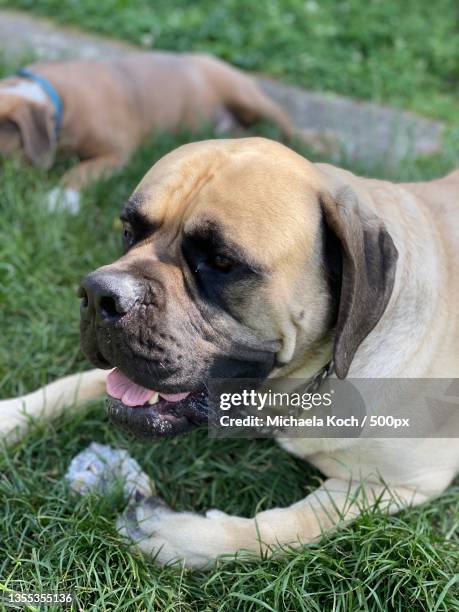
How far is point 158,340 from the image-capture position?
7.05 ft

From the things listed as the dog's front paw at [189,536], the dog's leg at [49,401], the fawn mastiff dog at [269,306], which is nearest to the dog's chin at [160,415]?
the fawn mastiff dog at [269,306]

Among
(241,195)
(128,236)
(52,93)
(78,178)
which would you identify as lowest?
(78,178)

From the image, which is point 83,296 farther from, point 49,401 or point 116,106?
point 116,106

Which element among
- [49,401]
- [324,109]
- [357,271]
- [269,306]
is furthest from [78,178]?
[357,271]

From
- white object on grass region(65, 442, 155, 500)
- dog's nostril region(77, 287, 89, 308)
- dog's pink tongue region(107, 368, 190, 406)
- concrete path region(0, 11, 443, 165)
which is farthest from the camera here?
concrete path region(0, 11, 443, 165)

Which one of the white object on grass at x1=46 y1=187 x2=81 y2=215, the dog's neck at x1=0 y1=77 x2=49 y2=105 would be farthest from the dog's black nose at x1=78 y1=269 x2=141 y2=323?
the dog's neck at x1=0 y1=77 x2=49 y2=105

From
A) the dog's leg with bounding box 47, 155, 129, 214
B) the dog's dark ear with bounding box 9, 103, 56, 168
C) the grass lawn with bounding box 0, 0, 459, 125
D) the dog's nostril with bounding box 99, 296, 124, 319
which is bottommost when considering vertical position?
the dog's leg with bounding box 47, 155, 129, 214

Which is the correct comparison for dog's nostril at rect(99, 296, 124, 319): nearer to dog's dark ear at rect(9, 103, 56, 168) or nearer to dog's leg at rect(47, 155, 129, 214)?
dog's leg at rect(47, 155, 129, 214)

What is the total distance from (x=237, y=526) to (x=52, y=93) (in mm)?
3157

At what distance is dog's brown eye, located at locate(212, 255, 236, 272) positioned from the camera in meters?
2.11

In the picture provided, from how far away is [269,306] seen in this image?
2145mm

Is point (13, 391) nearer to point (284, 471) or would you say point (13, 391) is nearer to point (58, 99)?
point (284, 471)

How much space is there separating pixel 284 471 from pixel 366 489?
0.34 meters

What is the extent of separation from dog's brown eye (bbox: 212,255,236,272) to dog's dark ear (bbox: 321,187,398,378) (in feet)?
1.05
